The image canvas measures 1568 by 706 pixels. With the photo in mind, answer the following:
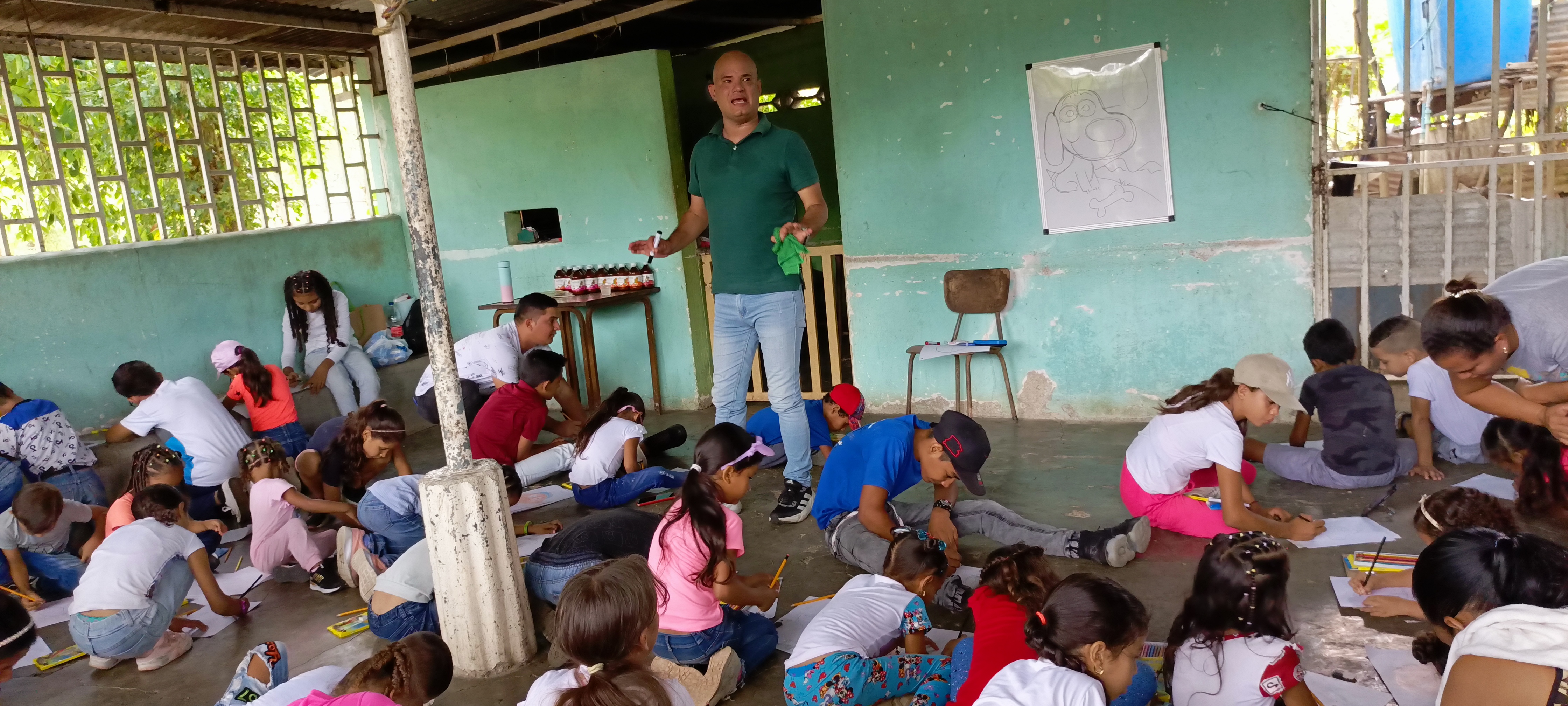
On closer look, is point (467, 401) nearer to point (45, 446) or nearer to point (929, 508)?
point (45, 446)

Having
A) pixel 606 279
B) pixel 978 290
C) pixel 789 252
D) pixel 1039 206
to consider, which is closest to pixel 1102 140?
pixel 1039 206

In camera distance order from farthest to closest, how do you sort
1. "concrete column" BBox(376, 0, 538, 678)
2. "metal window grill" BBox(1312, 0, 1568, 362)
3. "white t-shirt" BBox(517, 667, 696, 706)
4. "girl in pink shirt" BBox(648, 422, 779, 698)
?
"metal window grill" BBox(1312, 0, 1568, 362) < "concrete column" BBox(376, 0, 538, 678) < "girl in pink shirt" BBox(648, 422, 779, 698) < "white t-shirt" BBox(517, 667, 696, 706)

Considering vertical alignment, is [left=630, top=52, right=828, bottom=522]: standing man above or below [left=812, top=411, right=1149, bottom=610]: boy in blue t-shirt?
above

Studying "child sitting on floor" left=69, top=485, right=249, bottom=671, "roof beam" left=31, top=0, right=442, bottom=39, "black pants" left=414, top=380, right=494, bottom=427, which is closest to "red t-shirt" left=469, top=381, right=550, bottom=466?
"black pants" left=414, top=380, right=494, bottom=427

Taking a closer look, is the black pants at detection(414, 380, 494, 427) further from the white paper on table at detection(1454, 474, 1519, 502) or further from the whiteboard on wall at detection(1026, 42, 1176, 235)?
→ the white paper on table at detection(1454, 474, 1519, 502)

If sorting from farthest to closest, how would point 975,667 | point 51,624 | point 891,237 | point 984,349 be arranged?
point 891,237, point 984,349, point 51,624, point 975,667

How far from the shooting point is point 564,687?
2154 mm

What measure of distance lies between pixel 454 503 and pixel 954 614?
1595 millimetres

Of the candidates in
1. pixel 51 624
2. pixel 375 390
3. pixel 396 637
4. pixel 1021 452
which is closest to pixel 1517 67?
pixel 1021 452

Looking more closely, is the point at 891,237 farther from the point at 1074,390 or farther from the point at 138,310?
the point at 138,310

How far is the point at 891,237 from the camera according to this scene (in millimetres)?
5879

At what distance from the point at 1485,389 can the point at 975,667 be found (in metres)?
2.10

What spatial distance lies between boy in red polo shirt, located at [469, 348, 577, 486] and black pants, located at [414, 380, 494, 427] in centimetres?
17

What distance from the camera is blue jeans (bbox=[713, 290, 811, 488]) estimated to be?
4.27 m
